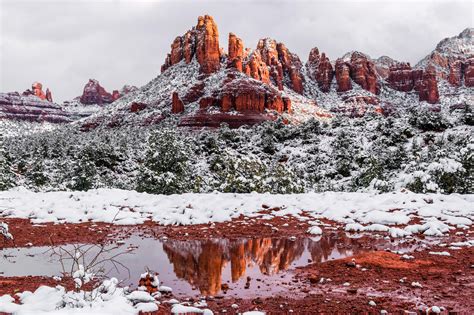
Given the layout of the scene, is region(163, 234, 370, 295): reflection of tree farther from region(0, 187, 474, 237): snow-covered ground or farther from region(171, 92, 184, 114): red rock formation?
region(171, 92, 184, 114): red rock formation

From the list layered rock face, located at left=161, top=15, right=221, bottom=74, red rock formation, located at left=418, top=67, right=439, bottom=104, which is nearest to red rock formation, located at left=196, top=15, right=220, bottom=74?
layered rock face, located at left=161, top=15, right=221, bottom=74

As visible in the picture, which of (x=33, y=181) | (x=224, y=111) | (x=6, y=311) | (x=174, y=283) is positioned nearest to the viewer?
(x=6, y=311)

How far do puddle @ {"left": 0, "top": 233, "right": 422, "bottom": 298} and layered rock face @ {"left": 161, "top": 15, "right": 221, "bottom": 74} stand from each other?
463ft

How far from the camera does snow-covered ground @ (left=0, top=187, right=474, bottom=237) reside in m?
12.3

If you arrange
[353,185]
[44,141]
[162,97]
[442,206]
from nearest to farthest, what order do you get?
[442,206]
[353,185]
[44,141]
[162,97]

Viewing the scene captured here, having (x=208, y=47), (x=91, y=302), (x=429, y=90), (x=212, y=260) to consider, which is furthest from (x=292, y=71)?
(x=91, y=302)

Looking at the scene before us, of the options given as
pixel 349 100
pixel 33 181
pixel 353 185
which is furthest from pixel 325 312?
pixel 349 100

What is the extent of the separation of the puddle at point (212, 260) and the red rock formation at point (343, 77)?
193m

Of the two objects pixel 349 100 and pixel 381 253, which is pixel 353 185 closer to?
pixel 381 253

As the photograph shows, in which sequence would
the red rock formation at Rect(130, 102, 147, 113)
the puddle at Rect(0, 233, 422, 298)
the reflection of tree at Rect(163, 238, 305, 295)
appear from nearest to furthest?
the puddle at Rect(0, 233, 422, 298) → the reflection of tree at Rect(163, 238, 305, 295) → the red rock formation at Rect(130, 102, 147, 113)

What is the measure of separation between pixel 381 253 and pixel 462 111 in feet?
135

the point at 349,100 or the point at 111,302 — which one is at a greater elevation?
the point at 349,100

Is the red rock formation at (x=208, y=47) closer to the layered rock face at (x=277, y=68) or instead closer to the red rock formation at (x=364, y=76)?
the layered rock face at (x=277, y=68)

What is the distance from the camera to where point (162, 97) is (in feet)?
445
